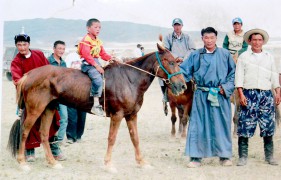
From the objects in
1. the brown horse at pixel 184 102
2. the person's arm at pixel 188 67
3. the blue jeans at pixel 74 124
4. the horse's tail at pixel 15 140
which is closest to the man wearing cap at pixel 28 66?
the horse's tail at pixel 15 140

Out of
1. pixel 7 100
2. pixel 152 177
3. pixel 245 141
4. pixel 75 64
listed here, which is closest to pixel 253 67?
pixel 245 141

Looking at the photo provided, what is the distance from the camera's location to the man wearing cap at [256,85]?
6039 millimetres

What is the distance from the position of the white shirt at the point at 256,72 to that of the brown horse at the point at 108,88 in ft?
3.48

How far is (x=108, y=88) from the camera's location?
19.4 ft

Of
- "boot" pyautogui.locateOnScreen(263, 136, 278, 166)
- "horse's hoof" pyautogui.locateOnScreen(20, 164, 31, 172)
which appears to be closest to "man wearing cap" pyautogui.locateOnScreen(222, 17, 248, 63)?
"boot" pyautogui.locateOnScreen(263, 136, 278, 166)

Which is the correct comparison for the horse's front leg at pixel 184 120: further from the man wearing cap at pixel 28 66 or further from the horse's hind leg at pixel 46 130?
the horse's hind leg at pixel 46 130

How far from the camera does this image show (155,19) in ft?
27.7

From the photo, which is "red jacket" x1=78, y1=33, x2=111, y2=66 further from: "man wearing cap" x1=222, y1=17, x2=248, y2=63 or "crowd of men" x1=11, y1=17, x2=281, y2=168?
"man wearing cap" x1=222, y1=17, x2=248, y2=63

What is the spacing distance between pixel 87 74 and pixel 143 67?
916mm

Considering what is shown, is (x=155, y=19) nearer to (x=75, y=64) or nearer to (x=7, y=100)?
(x=75, y=64)

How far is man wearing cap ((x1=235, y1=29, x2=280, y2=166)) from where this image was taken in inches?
238

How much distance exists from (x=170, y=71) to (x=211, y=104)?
2.92 ft

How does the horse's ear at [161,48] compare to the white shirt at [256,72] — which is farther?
the white shirt at [256,72]

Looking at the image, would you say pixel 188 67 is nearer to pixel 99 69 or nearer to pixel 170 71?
pixel 170 71
